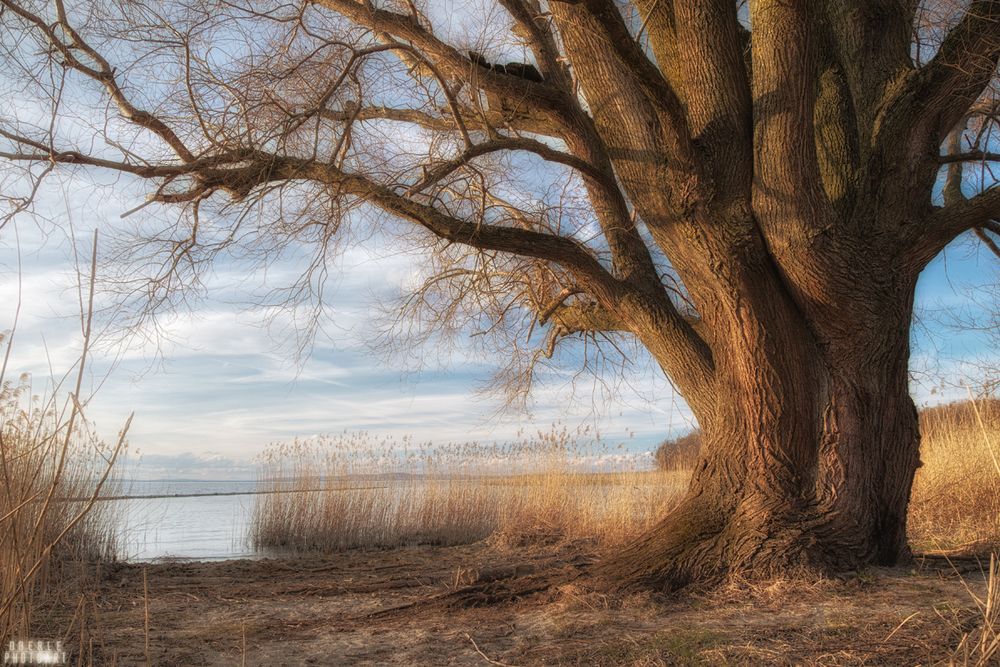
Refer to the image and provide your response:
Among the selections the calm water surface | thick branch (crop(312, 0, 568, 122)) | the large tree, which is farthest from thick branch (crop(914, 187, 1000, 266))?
the calm water surface

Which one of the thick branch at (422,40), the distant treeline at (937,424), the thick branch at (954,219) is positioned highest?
the thick branch at (422,40)

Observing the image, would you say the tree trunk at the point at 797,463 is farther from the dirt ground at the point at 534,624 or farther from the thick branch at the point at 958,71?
the thick branch at the point at 958,71

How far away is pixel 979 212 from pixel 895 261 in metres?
0.59

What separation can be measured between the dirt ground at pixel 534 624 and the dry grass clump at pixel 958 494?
6.04 feet

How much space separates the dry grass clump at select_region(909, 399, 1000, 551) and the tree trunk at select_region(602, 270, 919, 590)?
1.92 metres

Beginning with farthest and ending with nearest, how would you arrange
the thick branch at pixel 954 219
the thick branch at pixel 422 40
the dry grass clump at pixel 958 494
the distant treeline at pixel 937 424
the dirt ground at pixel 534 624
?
the distant treeline at pixel 937 424 < the dry grass clump at pixel 958 494 < the thick branch at pixel 422 40 < the thick branch at pixel 954 219 < the dirt ground at pixel 534 624

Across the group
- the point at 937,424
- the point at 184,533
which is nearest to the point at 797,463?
the point at 937,424

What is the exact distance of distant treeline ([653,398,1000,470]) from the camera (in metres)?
9.58

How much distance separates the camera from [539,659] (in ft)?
10.9

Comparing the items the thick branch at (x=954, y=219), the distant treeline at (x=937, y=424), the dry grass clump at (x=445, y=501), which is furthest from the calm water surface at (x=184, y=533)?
the thick branch at (x=954, y=219)

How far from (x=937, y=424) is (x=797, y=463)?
7029 mm

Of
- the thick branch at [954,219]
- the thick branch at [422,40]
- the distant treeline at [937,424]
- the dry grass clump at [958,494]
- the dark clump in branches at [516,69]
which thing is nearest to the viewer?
the thick branch at [954,219]

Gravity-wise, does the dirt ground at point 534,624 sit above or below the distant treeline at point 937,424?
below

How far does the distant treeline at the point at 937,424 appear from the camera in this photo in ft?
31.4
